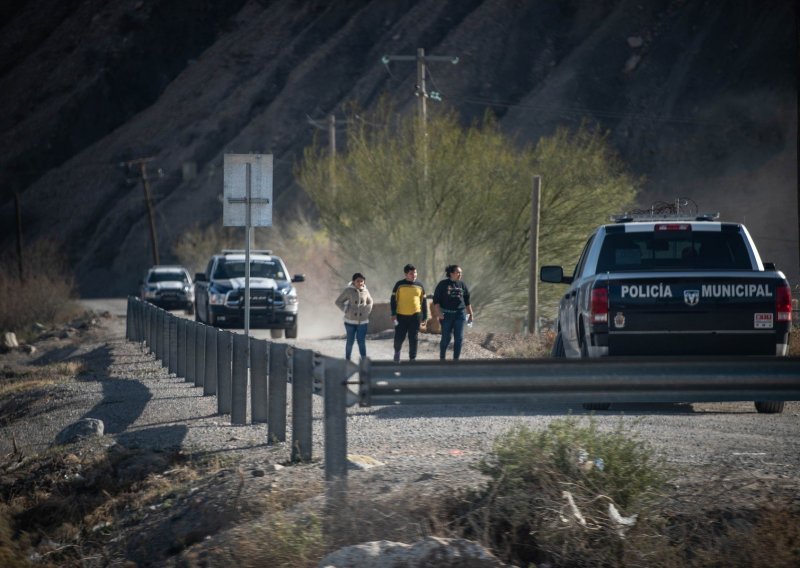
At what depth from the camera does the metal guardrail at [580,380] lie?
7324mm

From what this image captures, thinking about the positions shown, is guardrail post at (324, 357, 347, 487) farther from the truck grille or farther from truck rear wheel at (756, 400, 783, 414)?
the truck grille

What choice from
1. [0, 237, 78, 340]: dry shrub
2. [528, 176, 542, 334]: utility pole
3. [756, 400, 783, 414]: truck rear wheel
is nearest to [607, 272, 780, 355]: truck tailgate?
[756, 400, 783, 414]: truck rear wheel

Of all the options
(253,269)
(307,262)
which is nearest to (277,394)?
(253,269)

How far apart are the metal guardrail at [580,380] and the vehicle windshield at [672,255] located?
4889 mm

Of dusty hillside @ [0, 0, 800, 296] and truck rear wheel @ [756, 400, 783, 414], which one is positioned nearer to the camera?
truck rear wheel @ [756, 400, 783, 414]

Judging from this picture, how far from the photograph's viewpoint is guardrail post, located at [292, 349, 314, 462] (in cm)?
919

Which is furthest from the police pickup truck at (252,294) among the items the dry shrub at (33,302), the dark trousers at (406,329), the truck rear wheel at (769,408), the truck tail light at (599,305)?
the dry shrub at (33,302)

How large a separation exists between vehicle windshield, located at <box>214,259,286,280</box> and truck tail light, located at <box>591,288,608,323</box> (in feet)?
62.6

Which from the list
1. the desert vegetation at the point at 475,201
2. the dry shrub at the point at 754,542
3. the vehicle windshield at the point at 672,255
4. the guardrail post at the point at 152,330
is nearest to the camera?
the dry shrub at the point at 754,542

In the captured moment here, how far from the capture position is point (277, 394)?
10.8m

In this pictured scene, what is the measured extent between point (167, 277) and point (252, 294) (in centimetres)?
2018

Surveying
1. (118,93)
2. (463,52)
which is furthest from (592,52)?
(118,93)

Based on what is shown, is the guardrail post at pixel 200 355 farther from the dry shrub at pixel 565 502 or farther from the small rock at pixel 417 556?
the small rock at pixel 417 556

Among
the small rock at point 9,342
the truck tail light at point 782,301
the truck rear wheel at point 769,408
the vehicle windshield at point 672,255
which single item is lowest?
the small rock at point 9,342
